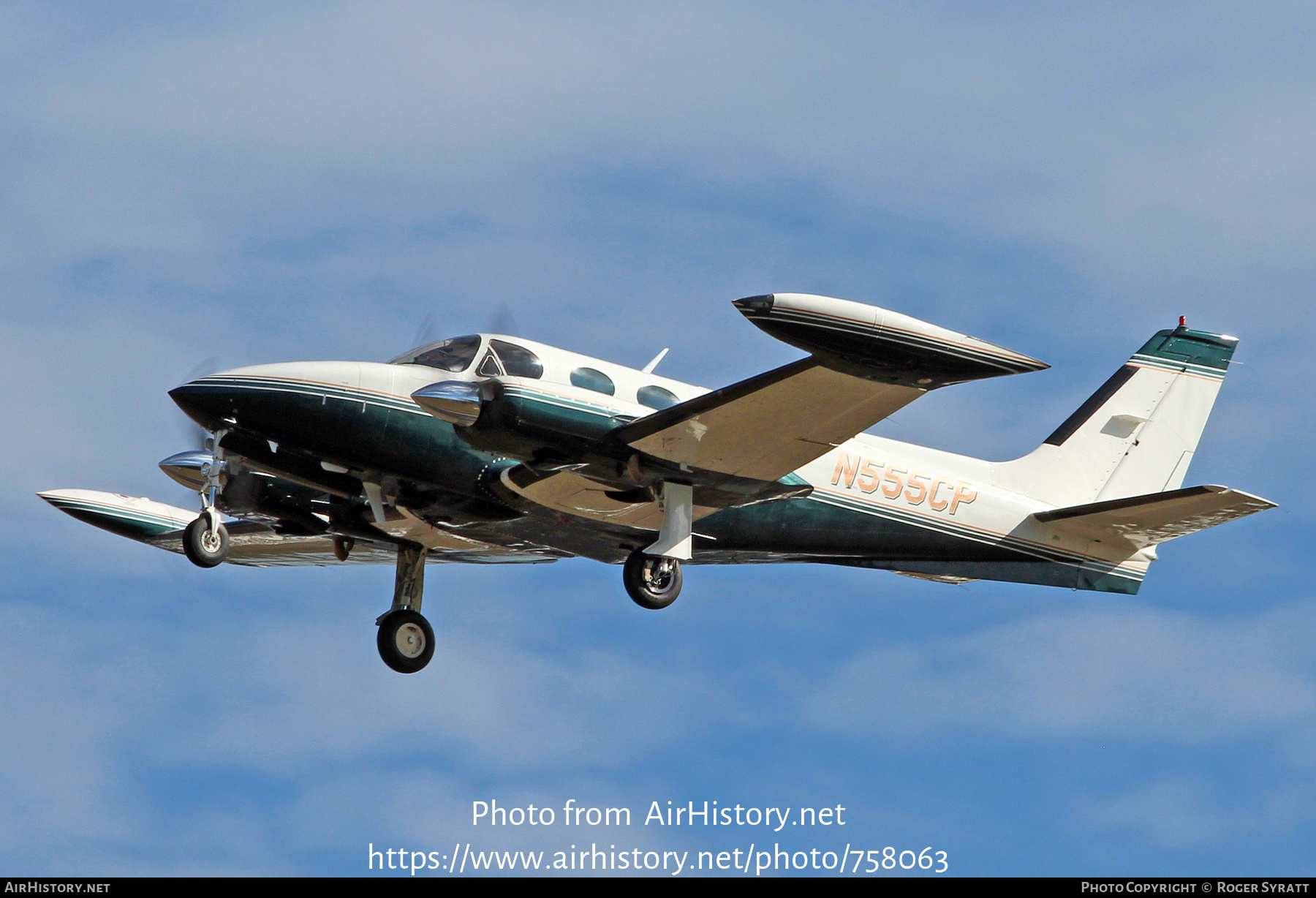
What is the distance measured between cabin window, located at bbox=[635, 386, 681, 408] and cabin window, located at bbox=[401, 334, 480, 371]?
2.32 m

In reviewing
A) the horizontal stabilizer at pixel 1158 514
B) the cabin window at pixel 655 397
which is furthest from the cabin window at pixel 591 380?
the horizontal stabilizer at pixel 1158 514

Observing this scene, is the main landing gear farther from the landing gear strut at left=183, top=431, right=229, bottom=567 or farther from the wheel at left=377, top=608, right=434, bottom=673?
the wheel at left=377, top=608, right=434, bottom=673

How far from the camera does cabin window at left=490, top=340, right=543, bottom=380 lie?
1945 cm

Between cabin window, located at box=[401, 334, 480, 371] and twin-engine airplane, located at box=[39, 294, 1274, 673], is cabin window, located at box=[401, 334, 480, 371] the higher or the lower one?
the higher one

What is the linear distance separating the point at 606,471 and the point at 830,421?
10.1ft

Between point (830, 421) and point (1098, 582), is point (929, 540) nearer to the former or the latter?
point (1098, 582)

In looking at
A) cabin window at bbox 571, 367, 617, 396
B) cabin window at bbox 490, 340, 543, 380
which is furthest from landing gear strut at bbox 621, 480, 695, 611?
cabin window at bbox 490, 340, 543, 380

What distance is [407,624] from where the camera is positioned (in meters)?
23.9

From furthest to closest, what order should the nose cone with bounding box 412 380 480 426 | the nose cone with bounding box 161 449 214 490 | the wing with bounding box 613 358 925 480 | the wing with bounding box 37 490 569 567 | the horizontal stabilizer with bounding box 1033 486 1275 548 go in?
the wing with bounding box 37 490 569 567
the nose cone with bounding box 161 449 214 490
the horizontal stabilizer with bounding box 1033 486 1275 548
the nose cone with bounding box 412 380 480 426
the wing with bounding box 613 358 925 480

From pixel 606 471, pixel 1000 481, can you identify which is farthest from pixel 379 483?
pixel 1000 481

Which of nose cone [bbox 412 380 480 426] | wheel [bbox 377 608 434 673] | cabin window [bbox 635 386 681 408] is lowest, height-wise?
wheel [bbox 377 608 434 673]

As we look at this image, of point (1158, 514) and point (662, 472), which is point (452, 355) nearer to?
point (662, 472)

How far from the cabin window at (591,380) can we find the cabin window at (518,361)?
48 cm

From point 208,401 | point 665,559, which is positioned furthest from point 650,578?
point 208,401
